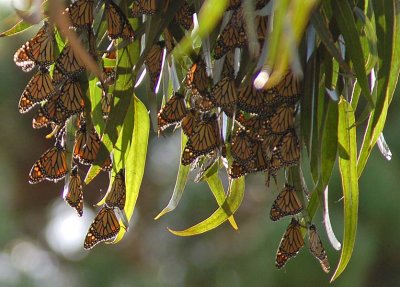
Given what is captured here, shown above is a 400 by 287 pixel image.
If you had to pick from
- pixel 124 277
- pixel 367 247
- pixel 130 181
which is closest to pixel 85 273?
pixel 124 277

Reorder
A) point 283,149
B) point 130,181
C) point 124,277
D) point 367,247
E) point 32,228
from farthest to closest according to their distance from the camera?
1. point 32,228
2. point 124,277
3. point 367,247
4. point 130,181
5. point 283,149

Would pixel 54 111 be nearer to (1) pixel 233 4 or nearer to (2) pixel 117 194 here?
(2) pixel 117 194

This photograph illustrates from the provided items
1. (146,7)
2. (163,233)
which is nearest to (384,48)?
(146,7)

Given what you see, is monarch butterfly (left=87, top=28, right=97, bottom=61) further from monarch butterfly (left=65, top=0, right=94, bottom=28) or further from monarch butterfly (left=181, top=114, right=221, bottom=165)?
monarch butterfly (left=181, top=114, right=221, bottom=165)

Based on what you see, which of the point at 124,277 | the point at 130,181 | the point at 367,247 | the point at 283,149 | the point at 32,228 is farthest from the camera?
the point at 32,228

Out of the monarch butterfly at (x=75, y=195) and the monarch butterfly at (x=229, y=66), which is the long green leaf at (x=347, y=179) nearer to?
the monarch butterfly at (x=229, y=66)

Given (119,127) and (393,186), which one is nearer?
(119,127)

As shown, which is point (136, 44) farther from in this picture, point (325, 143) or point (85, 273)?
point (85, 273)

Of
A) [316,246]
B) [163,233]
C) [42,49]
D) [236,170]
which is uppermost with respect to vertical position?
[42,49]
